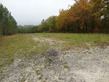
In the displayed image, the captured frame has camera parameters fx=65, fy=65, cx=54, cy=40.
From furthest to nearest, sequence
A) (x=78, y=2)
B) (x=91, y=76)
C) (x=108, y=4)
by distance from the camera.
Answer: (x=78, y=2), (x=108, y=4), (x=91, y=76)

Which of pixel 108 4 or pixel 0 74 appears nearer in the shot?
pixel 0 74

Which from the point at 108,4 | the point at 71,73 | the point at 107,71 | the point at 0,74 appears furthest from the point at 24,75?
the point at 108,4

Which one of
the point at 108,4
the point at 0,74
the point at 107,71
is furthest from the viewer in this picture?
the point at 108,4

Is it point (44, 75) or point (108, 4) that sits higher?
point (108, 4)

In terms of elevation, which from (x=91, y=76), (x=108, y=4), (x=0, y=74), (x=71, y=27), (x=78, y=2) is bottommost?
(x=0, y=74)

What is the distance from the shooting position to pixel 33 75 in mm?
2664

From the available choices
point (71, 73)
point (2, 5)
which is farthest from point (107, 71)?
point (2, 5)

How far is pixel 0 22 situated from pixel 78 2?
A: 21.5m

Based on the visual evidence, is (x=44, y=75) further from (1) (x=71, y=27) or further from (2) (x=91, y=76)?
(1) (x=71, y=27)

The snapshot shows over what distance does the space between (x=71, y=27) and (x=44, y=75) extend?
22.7 metres

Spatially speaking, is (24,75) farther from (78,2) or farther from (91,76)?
(78,2)

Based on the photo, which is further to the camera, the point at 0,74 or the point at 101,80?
the point at 0,74

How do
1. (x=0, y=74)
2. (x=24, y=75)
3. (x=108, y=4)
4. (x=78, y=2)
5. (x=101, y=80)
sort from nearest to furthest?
(x=101, y=80)
(x=24, y=75)
(x=0, y=74)
(x=108, y=4)
(x=78, y=2)

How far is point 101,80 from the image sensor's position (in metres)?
2.15
